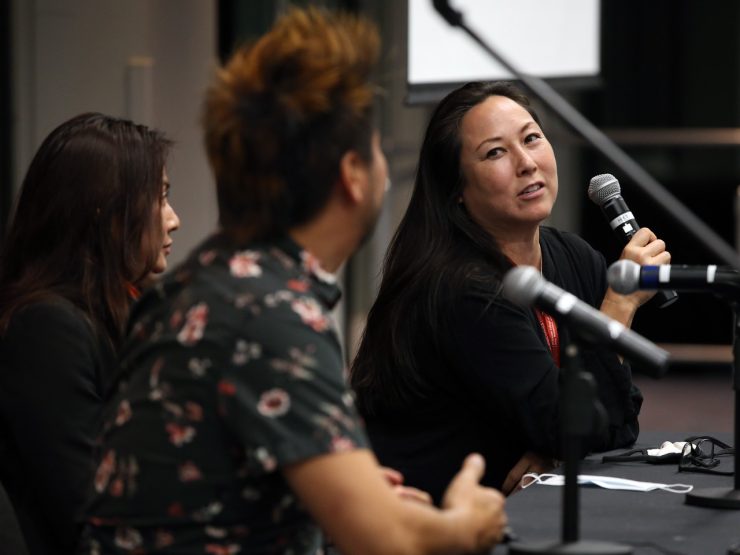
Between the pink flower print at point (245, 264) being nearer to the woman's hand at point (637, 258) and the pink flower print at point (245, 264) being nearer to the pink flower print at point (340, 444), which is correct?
the pink flower print at point (340, 444)

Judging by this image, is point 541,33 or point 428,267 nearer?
point 428,267

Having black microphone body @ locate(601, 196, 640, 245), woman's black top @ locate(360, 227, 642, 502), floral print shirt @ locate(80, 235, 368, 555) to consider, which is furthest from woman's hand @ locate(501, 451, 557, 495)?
floral print shirt @ locate(80, 235, 368, 555)

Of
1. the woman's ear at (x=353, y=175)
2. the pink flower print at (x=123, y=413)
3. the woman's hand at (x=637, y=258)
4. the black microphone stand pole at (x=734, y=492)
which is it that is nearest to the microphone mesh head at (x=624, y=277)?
the black microphone stand pole at (x=734, y=492)

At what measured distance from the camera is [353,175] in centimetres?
154

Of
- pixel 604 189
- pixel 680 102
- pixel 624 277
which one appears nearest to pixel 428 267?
pixel 604 189

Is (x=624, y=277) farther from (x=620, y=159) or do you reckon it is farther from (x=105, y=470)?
(x=105, y=470)

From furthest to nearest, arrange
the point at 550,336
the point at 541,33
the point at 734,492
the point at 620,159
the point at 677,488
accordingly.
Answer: the point at 541,33
the point at 550,336
the point at 677,488
the point at 734,492
the point at 620,159

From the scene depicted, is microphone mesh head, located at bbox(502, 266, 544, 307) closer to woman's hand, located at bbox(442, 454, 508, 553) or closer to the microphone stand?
the microphone stand

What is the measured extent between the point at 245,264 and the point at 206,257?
6 cm

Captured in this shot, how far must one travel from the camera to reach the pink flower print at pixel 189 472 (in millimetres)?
1459

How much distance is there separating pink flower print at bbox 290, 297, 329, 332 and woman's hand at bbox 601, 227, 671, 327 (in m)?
1.08

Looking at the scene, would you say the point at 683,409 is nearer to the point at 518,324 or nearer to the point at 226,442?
the point at 518,324

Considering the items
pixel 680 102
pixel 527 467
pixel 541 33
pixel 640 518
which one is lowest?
pixel 527 467

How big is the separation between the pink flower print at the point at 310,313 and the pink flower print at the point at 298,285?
1cm
